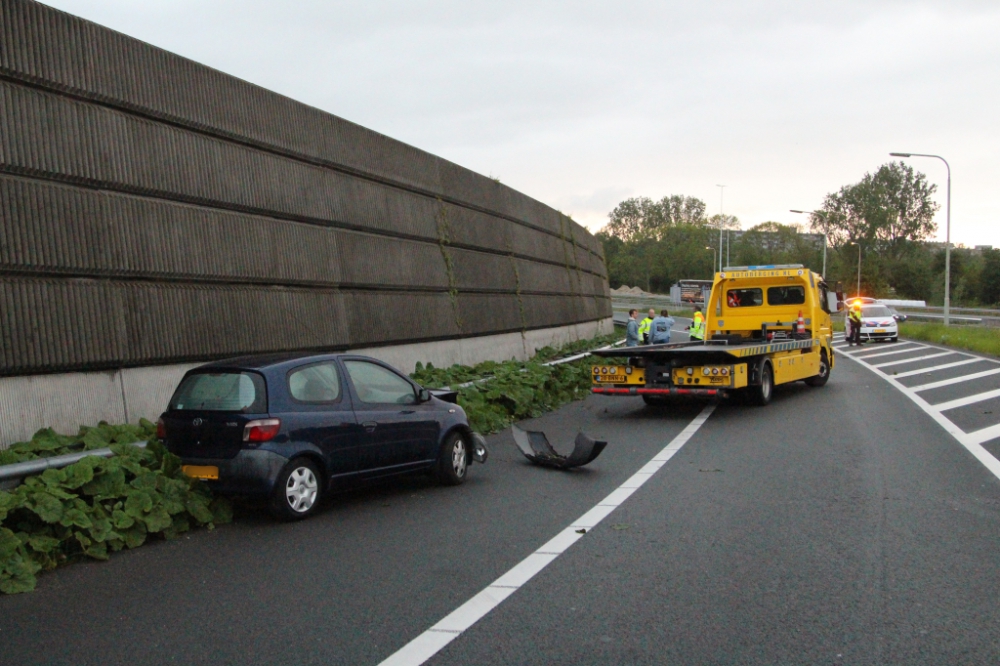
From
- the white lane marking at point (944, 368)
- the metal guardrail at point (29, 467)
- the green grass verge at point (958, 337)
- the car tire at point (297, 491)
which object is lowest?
the green grass verge at point (958, 337)

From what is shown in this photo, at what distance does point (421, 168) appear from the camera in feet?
66.1

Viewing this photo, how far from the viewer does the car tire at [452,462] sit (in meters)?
9.89

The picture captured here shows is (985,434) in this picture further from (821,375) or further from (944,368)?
(944,368)

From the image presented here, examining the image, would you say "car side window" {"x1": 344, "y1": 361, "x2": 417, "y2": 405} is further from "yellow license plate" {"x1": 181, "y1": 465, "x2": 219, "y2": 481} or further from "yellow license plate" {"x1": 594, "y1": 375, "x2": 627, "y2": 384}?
"yellow license plate" {"x1": 594, "y1": 375, "x2": 627, "y2": 384}

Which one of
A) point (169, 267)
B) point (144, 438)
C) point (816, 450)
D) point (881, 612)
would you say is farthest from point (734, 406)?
point (881, 612)

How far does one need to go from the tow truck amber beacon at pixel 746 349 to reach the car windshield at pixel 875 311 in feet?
72.5

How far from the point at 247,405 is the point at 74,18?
18.0 feet

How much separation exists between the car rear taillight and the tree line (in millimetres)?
79089

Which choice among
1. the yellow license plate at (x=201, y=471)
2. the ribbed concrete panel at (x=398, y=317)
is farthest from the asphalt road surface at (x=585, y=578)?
the ribbed concrete panel at (x=398, y=317)

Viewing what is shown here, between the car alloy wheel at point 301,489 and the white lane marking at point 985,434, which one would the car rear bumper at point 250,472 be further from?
the white lane marking at point 985,434

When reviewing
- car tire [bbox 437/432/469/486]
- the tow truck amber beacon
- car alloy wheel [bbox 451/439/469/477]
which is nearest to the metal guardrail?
car tire [bbox 437/432/469/486]

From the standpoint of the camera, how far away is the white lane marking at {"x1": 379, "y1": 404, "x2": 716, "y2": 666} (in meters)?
4.93

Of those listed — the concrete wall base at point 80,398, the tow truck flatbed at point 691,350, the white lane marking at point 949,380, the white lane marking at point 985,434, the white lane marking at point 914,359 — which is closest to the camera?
the concrete wall base at point 80,398

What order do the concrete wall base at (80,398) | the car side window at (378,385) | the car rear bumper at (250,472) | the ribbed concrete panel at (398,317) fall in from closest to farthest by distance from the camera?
1. the car rear bumper at (250,472)
2. the car side window at (378,385)
3. the concrete wall base at (80,398)
4. the ribbed concrete panel at (398,317)
